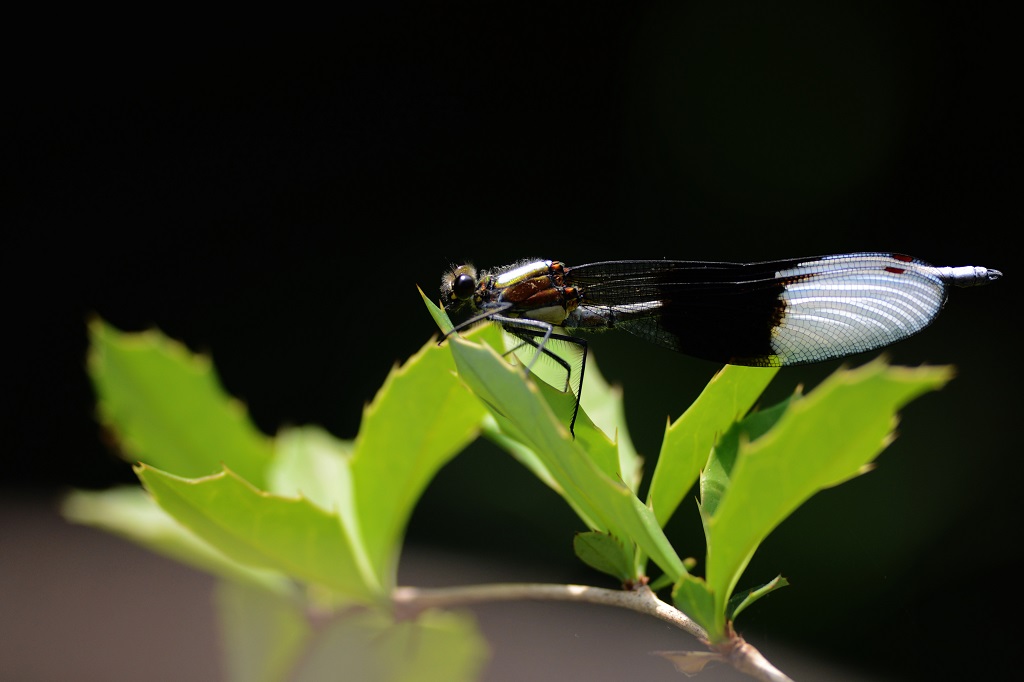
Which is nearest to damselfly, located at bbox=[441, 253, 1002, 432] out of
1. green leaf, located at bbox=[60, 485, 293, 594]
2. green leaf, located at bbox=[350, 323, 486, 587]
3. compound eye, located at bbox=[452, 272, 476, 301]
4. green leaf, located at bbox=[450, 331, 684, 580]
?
compound eye, located at bbox=[452, 272, 476, 301]

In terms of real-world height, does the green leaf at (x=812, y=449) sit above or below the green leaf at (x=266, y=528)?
below

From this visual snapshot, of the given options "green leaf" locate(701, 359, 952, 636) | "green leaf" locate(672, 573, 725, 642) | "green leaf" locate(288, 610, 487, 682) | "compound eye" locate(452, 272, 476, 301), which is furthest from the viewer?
"compound eye" locate(452, 272, 476, 301)

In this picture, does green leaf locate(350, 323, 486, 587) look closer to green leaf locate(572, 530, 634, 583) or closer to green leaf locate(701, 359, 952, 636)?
green leaf locate(572, 530, 634, 583)

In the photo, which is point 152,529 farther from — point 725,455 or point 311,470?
point 725,455

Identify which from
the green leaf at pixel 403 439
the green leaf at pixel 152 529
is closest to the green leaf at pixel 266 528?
the green leaf at pixel 403 439

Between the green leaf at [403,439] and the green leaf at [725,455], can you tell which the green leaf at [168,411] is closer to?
the green leaf at [403,439]

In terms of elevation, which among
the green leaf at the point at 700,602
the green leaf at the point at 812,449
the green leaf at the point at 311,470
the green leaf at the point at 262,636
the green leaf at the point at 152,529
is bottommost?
the green leaf at the point at 700,602
